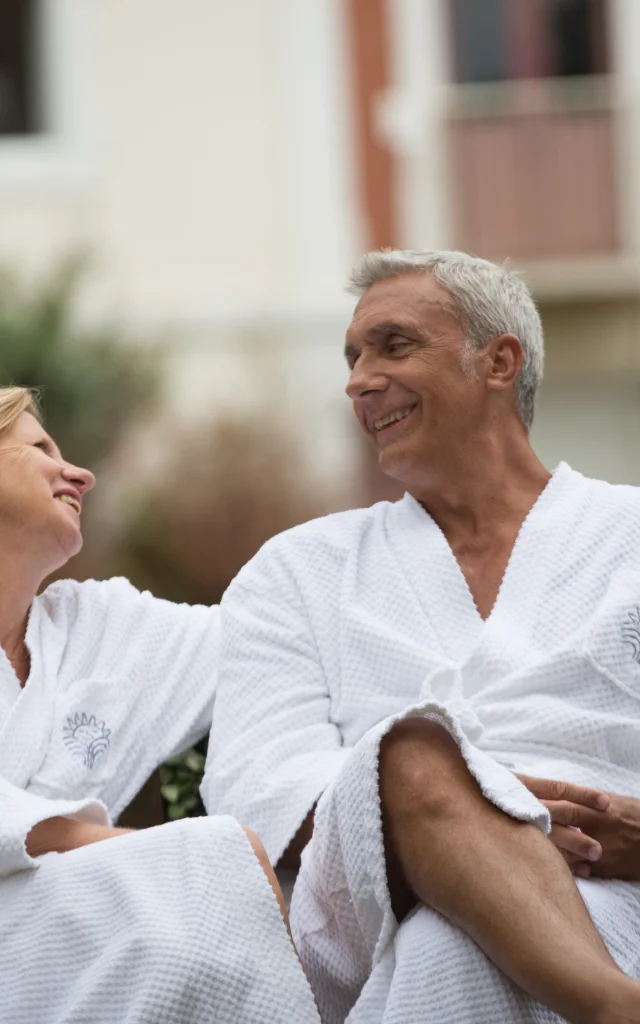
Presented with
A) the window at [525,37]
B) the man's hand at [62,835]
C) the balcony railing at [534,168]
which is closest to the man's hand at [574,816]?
the man's hand at [62,835]

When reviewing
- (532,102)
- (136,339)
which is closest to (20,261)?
(136,339)

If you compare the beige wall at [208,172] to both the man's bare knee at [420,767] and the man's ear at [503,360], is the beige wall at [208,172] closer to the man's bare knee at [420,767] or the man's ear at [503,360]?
the man's ear at [503,360]

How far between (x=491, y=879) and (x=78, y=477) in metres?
1.12

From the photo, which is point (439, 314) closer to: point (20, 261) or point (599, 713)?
point (599, 713)

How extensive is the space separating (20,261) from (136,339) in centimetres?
76

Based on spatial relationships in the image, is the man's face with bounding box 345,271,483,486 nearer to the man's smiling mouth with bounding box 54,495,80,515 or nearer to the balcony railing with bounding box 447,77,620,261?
the man's smiling mouth with bounding box 54,495,80,515

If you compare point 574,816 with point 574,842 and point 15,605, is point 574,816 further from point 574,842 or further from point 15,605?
point 15,605

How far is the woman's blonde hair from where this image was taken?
2824 mm

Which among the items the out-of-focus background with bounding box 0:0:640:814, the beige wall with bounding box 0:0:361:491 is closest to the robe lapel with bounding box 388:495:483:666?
the out-of-focus background with bounding box 0:0:640:814

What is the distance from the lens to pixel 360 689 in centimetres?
262

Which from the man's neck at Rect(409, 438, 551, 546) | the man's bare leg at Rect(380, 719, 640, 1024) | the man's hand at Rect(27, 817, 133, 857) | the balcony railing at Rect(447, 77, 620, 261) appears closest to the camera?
the man's bare leg at Rect(380, 719, 640, 1024)

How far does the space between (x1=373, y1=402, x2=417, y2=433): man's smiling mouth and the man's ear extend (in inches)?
6.1

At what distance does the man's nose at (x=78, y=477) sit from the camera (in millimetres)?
2841

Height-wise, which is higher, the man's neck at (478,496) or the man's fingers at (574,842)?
the man's neck at (478,496)
